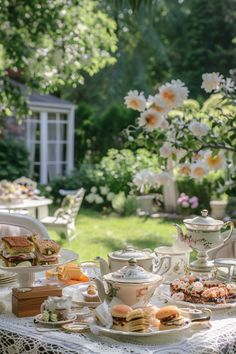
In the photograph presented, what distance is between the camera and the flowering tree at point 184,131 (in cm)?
274

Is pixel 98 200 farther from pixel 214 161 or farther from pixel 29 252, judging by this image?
pixel 29 252

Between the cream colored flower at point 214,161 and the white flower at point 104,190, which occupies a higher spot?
the cream colored flower at point 214,161

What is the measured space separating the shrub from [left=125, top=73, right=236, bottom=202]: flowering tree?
10286mm

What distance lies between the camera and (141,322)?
77.8 inches

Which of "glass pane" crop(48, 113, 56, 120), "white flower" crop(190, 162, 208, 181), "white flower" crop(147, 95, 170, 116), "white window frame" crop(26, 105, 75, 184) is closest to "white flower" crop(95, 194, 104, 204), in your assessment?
"white window frame" crop(26, 105, 75, 184)

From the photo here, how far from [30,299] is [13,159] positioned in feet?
37.6

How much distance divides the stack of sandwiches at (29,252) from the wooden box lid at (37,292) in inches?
5.2

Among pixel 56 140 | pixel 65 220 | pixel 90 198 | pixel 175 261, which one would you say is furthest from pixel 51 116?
pixel 175 261

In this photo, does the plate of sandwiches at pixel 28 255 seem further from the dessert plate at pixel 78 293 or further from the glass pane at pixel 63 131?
the glass pane at pixel 63 131

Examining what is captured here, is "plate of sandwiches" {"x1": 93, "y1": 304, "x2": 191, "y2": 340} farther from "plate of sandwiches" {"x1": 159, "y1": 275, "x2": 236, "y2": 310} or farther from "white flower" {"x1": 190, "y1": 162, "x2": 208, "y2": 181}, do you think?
"white flower" {"x1": 190, "y1": 162, "x2": 208, "y2": 181}

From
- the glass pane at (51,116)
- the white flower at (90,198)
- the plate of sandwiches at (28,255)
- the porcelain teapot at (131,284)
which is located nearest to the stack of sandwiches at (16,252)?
the plate of sandwiches at (28,255)

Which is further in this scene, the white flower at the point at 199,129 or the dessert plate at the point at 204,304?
the white flower at the point at 199,129

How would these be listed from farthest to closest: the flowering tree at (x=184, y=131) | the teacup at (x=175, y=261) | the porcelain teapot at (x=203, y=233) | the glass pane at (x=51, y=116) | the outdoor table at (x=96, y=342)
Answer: the glass pane at (x=51, y=116)
the flowering tree at (x=184, y=131)
the teacup at (x=175, y=261)
the porcelain teapot at (x=203, y=233)
the outdoor table at (x=96, y=342)

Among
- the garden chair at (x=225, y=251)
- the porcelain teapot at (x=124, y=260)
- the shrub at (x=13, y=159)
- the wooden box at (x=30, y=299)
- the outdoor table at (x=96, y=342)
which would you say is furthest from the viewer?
the shrub at (x=13, y=159)
